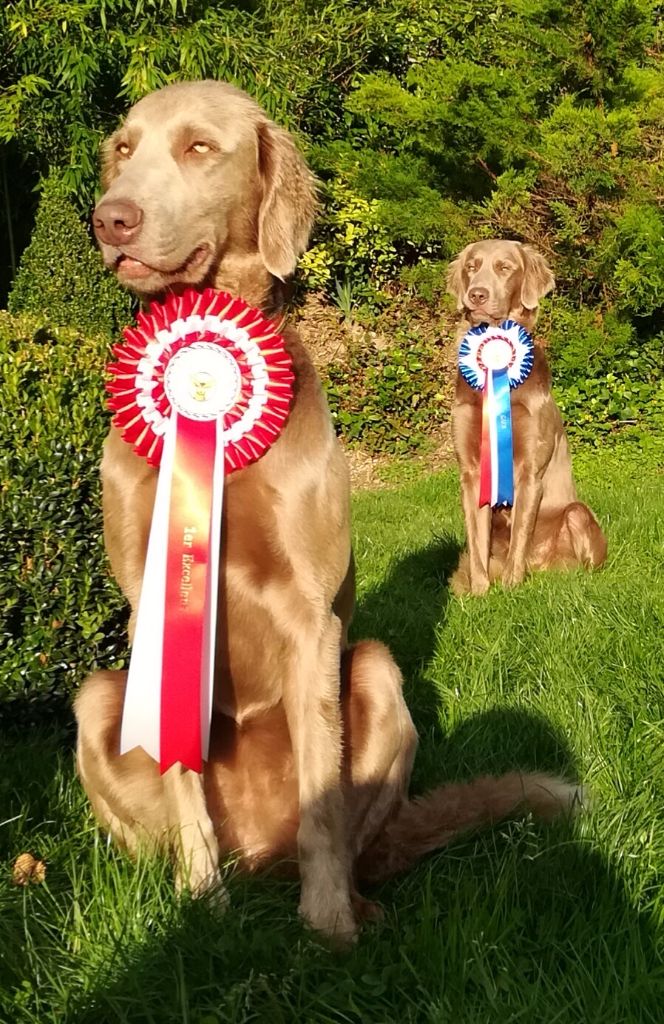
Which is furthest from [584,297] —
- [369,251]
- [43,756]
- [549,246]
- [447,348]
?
[43,756]

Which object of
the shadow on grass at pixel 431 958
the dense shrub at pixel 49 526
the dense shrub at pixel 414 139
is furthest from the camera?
the dense shrub at pixel 414 139

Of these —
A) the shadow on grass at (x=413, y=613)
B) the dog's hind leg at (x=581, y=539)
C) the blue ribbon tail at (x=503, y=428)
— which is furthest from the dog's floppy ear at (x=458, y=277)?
the shadow on grass at (x=413, y=613)

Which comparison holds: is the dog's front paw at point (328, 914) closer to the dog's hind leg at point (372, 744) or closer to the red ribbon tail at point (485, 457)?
the dog's hind leg at point (372, 744)

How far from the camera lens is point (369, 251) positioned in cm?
1170

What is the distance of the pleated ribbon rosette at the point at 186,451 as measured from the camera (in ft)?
7.00

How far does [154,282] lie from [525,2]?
958 centimetres

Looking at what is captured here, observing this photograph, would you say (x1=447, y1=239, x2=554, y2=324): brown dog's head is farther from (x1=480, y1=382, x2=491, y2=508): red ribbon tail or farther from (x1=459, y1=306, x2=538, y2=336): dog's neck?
(x1=480, y1=382, x2=491, y2=508): red ribbon tail

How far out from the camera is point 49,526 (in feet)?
10.1

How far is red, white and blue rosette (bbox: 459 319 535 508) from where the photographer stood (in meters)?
5.36

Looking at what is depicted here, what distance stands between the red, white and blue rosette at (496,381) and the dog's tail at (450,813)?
122 inches

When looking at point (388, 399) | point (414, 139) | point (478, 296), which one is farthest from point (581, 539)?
point (414, 139)

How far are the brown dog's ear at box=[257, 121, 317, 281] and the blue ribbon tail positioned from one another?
123 inches

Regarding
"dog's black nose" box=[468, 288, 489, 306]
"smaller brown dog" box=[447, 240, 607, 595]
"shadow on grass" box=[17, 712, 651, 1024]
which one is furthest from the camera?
"dog's black nose" box=[468, 288, 489, 306]

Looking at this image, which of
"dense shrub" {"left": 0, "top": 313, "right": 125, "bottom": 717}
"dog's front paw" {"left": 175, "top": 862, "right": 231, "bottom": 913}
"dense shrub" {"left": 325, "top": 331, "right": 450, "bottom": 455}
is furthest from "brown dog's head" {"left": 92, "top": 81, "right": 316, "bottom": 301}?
"dense shrub" {"left": 325, "top": 331, "right": 450, "bottom": 455}
